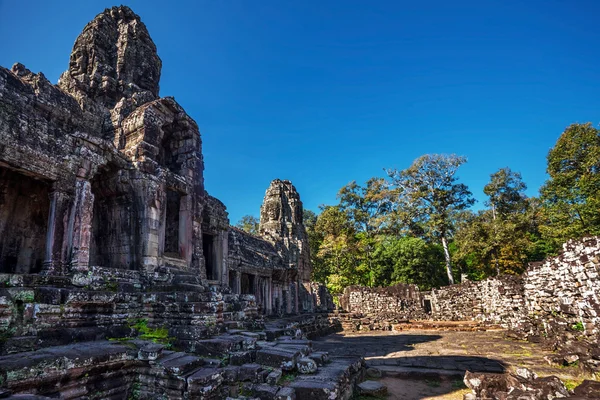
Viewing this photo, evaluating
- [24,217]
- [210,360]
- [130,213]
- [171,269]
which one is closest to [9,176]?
Answer: [24,217]

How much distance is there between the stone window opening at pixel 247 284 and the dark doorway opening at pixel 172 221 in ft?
27.8

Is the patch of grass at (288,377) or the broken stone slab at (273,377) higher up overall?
the broken stone slab at (273,377)

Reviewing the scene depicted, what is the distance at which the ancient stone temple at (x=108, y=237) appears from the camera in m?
4.29

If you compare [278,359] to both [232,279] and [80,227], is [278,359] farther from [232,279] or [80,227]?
[232,279]

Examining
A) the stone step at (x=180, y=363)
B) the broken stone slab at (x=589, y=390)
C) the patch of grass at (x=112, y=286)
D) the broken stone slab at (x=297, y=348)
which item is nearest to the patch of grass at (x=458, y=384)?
the broken stone slab at (x=589, y=390)

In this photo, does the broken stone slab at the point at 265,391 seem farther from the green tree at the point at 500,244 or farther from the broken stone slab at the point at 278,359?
the green tree at the point at 500,244

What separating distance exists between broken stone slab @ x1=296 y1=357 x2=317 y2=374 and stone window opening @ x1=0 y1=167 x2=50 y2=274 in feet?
20.8

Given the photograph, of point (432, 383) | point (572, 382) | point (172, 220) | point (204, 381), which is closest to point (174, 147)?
point (172, 220)

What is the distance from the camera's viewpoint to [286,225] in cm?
2239

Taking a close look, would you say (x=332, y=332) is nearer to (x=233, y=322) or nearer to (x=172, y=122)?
(x=233, y=322)

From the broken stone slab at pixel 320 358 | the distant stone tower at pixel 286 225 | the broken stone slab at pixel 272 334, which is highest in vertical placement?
the distant stone tower at pixel 286 225

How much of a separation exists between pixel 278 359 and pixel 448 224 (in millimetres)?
27327

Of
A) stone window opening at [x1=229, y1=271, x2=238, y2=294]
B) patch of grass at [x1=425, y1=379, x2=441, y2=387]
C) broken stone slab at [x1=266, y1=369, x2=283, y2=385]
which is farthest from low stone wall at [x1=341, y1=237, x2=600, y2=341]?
stone window opening at [x1=229, y1=271, x2=238, y2=294]

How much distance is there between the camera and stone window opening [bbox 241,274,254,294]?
18619 millimetres
